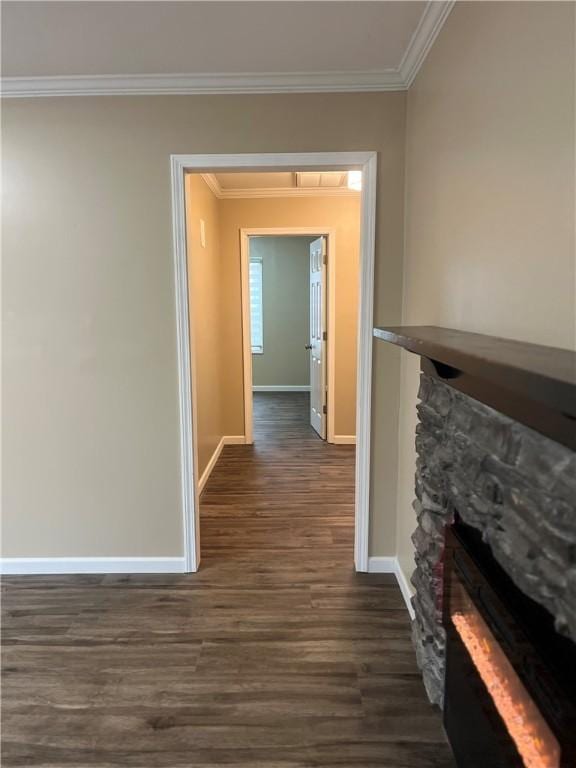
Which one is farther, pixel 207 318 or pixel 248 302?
pixel 248 302

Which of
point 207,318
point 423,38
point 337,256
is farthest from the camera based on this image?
point 337,256

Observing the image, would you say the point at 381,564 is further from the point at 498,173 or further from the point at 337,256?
the point at 337,256

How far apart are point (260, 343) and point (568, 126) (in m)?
6.99

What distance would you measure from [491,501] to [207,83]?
7.28 ft

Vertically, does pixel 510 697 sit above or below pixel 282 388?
above

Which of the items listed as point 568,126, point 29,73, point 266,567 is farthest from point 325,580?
point 29,73

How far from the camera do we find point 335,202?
15.4 ft

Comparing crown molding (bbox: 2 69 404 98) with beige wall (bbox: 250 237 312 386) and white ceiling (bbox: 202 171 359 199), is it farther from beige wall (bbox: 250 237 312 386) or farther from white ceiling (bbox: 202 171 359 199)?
beige wall (bbox: 250 237 312 386)

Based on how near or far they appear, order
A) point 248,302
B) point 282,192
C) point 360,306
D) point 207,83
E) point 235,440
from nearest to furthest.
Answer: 1. point 207,83
2. point 360,306
3. point 282,192
4. point 248,302
5. point 235,440

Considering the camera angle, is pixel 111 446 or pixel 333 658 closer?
pixel 333 658

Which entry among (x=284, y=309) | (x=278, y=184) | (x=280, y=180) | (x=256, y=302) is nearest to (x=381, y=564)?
(x=280, y=180)

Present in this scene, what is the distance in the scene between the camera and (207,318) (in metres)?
4.11

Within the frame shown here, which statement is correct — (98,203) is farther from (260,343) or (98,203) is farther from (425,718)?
(260,343)

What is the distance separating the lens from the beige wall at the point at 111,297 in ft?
7.64
